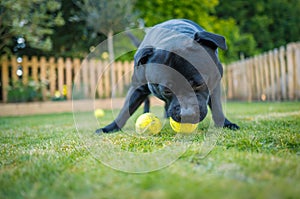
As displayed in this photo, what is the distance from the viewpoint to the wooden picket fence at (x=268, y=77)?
7.41 m

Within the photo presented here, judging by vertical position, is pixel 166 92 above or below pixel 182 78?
below

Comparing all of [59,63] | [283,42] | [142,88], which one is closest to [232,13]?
[283,42]

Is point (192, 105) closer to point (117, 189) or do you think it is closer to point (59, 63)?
point (117, 189)

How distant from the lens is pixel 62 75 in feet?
29.1

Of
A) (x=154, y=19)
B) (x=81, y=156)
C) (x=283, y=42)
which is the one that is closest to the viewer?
(x=81, y=156)

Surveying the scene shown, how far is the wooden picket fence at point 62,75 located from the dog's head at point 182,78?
519cm

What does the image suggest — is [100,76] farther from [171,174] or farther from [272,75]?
[171,174]

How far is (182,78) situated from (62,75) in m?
7.27

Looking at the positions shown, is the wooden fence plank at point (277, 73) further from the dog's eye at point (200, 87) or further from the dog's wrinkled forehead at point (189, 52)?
the dog's eye at point (200, 87)

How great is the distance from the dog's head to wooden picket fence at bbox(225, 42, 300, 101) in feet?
19.3

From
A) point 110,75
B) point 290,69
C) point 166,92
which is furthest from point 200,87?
point 110,75

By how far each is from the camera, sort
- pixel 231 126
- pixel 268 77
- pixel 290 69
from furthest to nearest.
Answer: pixel 268 77, pixel 290 69, pixel 231 126

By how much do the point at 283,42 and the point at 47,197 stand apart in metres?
22.6

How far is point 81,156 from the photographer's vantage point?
1.82 metres
